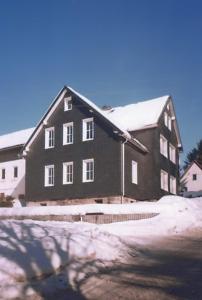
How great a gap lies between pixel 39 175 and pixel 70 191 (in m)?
3.53

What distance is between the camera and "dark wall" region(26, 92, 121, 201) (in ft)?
92.7

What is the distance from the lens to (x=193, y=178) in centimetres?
6325

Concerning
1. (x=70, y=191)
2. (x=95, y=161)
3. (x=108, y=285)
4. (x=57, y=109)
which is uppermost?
(x=57, y=109)

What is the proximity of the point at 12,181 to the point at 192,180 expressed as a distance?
3438 centimetres

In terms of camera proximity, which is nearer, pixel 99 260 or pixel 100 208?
pixel 99 260

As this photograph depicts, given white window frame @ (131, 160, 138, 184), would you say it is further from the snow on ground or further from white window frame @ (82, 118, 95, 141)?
the snow on ground

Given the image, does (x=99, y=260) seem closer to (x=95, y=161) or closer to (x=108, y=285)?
(x=108, y=285)

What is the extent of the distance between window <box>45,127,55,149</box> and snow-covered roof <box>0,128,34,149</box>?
195 inches

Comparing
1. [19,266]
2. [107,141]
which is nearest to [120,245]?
[19,266]

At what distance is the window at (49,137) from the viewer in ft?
106

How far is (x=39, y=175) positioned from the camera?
32.4 metres

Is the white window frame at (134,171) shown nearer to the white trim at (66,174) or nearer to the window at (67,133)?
the white trim at (66,174)

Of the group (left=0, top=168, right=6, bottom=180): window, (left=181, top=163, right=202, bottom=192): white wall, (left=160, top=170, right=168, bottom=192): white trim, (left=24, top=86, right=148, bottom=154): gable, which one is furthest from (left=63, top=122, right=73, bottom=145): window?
(left=181, top=163, right=202, bottom=192): white wall

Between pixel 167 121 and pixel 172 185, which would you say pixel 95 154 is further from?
pixel 172 185
